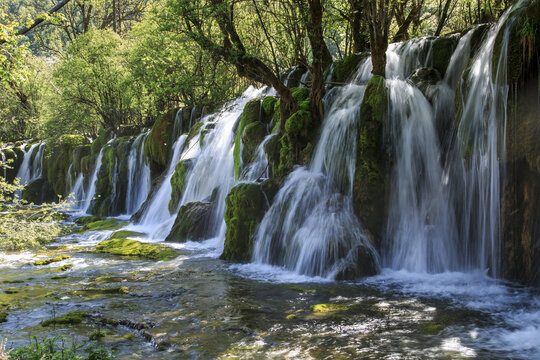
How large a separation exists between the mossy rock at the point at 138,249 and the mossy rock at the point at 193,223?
1.05 m

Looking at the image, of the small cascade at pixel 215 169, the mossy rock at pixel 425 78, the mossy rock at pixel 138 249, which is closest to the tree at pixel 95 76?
the small cascade at pixel 215 169

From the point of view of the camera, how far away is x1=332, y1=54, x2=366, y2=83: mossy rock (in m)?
13.6

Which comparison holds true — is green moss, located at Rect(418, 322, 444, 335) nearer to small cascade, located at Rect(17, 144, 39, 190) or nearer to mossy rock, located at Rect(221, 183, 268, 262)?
mossy rock, located at Rect(221, 183, 268, 262)

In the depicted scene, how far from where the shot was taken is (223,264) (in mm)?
10633

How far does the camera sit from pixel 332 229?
9.59m

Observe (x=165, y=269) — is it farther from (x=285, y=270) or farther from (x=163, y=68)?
(x=163, y=68)

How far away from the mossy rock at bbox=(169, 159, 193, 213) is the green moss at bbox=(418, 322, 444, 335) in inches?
489

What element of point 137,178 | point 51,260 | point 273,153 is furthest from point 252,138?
point 137,178

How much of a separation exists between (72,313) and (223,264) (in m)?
4.32

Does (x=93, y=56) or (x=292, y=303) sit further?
(x=93, y=56)

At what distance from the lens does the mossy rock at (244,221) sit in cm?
1102

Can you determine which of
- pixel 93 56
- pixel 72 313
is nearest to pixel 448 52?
pixel 72 313

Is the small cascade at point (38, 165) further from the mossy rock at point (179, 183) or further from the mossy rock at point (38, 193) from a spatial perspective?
the mossy rock at point (179, 183)

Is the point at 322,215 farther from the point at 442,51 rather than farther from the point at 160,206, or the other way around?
the point at 160,206
